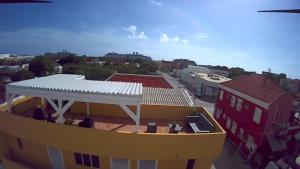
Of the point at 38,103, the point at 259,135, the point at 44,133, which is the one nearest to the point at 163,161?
the point at 44,133

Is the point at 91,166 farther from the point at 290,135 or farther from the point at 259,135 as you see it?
the point at 290,135

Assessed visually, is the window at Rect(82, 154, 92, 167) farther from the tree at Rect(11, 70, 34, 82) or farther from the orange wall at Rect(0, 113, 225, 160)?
the tree at Rect(11, 70, 34, 82)

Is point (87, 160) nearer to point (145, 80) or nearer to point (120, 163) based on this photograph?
point (120, 163)

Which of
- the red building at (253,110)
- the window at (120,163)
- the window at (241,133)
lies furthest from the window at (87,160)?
the window at (241,133)

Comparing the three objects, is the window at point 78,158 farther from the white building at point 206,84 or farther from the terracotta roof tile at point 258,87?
the white building at point 206,84

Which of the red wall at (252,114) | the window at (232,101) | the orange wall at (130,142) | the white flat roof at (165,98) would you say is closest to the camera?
the orange wall at (130,142)

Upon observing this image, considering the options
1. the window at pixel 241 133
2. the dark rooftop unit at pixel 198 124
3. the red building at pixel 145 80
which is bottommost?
the window at pixel 241 133

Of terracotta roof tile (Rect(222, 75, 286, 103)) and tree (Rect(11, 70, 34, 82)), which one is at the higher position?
terracotta roof tile (Rect(222, 75, 286, 103))

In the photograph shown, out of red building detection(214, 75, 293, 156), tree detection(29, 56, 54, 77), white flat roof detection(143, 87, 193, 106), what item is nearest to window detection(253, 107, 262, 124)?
red building detection(214, 75, 293, 156)
